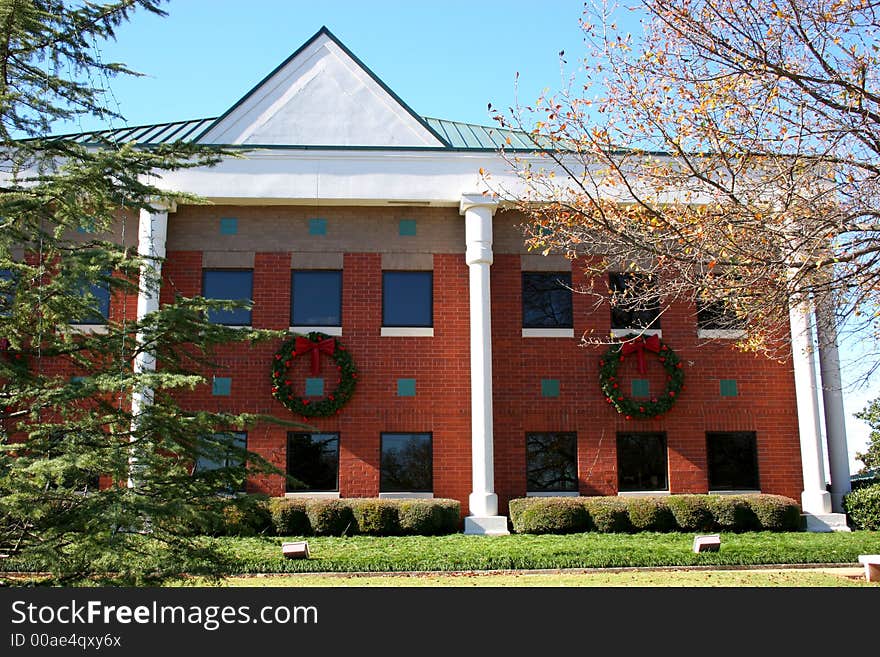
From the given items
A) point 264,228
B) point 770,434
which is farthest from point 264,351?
point 770,434

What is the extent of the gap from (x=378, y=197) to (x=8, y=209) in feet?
42.0

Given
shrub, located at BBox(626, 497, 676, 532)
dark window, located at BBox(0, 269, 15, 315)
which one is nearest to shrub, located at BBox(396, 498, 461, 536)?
shrub, located at BBox(626, 497, 676, 532)

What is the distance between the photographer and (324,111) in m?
21.3

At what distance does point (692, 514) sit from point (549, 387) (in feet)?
13.9

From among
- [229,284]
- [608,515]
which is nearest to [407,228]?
[229,284]

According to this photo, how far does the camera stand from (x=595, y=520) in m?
18.8

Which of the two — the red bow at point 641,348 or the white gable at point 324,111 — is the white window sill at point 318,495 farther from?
the white gable at point 324,111

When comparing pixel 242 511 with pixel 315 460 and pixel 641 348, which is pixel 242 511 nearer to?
pixel 315 460

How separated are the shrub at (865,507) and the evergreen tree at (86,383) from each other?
50.7 feet

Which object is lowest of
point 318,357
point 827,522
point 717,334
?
point 827,522

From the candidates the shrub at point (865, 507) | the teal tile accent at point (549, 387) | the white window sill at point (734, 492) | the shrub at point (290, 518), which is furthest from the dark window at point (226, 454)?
the shrub at point (865, 507)

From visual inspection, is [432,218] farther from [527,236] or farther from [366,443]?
[366,443]

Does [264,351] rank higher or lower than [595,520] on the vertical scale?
higher

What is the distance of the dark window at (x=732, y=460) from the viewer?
2073 cm
